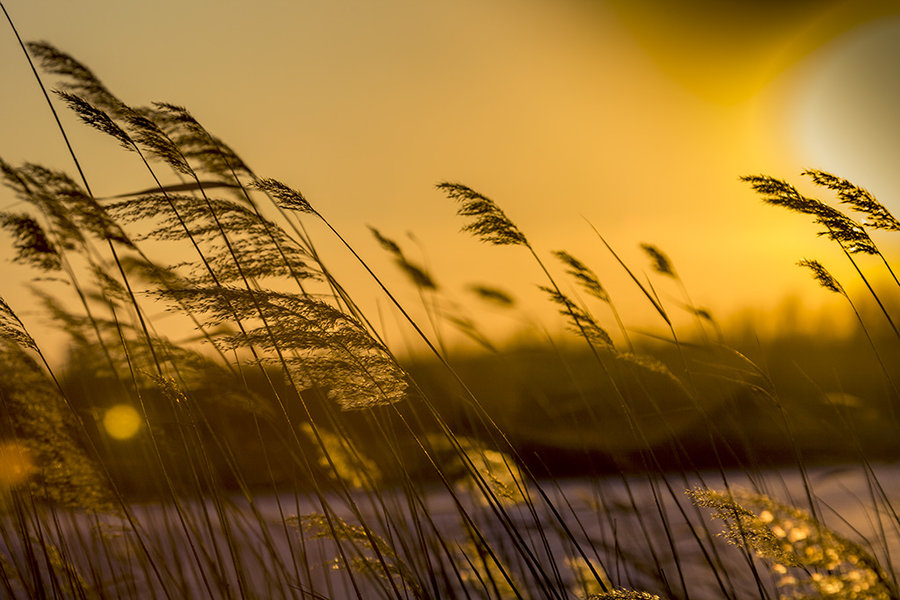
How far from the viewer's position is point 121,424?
229 cm

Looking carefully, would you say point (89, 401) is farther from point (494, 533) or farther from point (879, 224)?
point (879, 224)

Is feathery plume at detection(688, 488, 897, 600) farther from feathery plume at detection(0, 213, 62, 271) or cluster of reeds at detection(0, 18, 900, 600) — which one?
feathery plume at detection(0, 213, 62, 271)

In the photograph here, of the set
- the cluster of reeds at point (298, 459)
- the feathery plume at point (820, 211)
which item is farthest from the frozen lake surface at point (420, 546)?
the feathery plume at point (820, 211)

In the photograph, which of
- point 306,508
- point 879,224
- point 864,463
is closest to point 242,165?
point 306,508

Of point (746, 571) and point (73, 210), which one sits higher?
point (73, 210)

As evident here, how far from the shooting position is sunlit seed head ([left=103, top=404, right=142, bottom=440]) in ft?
7.47

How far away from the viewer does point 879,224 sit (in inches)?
66.7

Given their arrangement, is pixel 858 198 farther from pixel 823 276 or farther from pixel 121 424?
pixel 121 424

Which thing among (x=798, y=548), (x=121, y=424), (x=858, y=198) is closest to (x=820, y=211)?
(x=858, y=198)

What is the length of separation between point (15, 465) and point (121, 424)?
1.26ft

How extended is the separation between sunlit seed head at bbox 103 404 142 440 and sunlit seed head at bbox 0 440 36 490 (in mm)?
331

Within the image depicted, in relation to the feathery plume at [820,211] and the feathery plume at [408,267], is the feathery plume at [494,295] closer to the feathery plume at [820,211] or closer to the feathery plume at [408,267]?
the feathery plume at [408,267]

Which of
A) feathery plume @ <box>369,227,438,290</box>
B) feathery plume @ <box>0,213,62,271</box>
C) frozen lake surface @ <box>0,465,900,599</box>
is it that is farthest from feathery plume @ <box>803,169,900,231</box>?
feathery plume @ <box>0,213,62,271</box>

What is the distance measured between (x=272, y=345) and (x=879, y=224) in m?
1.50
